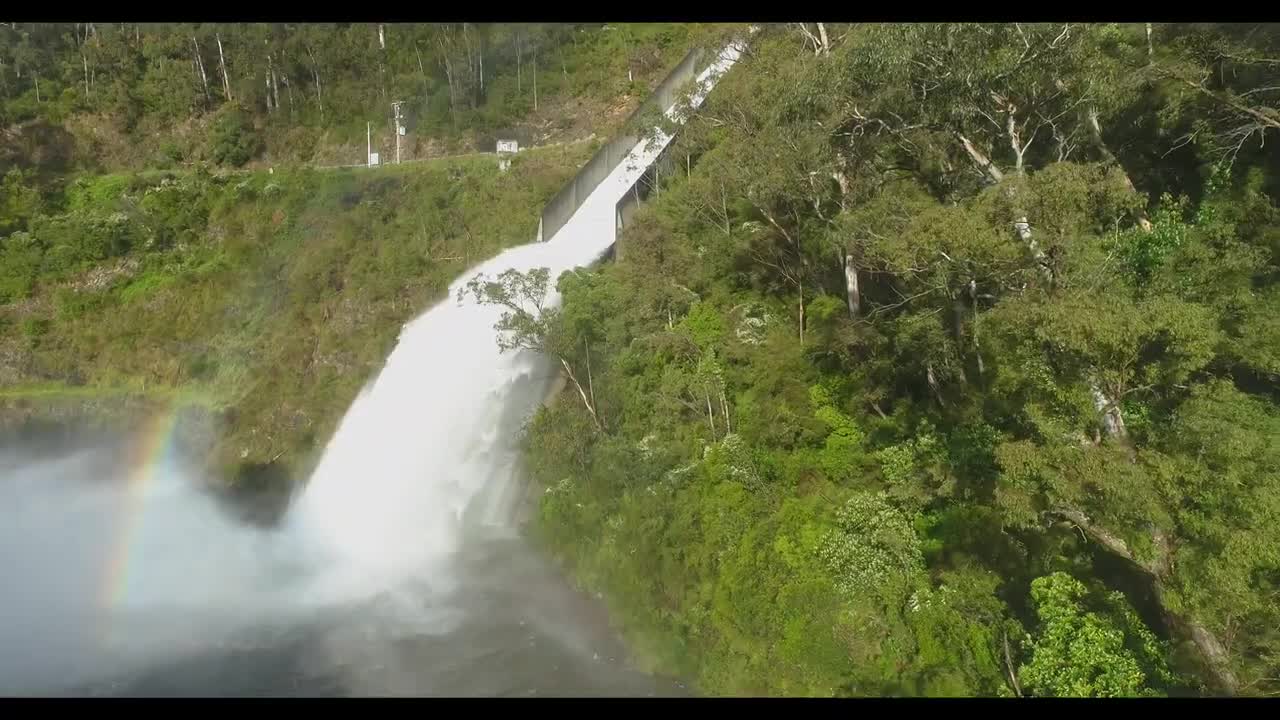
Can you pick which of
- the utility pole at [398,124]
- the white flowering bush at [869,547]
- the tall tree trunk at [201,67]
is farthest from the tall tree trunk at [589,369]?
the tall tree trunk at [201,67]

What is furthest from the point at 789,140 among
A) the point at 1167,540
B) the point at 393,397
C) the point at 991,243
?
the point at 393,397

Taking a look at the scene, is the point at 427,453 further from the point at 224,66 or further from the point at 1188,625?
the point at 224,66

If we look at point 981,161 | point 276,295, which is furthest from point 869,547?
point 276,295

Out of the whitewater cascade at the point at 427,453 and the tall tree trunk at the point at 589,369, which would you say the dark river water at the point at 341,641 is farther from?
the tall tree trunk at the point at 589,369

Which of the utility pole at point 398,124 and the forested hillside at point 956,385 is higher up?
the utility pole at point 398,124

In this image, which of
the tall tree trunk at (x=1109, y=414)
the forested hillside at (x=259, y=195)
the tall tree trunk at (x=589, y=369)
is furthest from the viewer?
the forested hillside at (x=259, y=195)

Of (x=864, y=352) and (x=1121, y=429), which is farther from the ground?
(x=864, y=352)

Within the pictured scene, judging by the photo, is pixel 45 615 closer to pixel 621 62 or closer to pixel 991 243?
pixel 991 243
